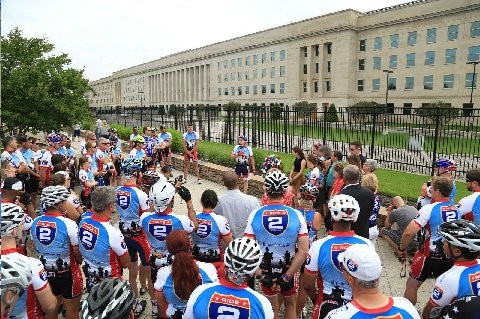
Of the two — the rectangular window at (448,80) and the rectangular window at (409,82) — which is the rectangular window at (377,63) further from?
the rectangular window at (448,80)

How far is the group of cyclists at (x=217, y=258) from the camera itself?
2.39 metres

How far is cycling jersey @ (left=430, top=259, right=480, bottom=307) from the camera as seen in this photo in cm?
298

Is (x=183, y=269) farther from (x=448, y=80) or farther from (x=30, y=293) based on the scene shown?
(x=448, y=80)

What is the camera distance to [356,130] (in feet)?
53.7

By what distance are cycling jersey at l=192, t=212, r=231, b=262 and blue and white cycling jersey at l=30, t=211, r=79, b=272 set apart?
1511mm

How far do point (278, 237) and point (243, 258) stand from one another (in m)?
1.57

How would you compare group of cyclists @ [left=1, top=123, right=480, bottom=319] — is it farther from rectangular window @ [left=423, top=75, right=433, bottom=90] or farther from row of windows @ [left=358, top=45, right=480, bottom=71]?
rectangular window @ [left=423, top=75, right=433, bottom=90]

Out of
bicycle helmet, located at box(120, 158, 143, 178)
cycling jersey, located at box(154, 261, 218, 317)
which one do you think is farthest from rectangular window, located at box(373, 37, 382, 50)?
cycling jersey, located at box(154, 261, 218, 317)

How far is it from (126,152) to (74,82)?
510cm

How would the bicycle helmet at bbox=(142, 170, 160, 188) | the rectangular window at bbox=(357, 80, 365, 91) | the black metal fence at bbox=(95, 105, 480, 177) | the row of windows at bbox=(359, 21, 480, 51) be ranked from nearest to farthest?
1. the bicycle helmet at bbox=(142, 170, 160, 188)
2. the black metal fence at bbox=(95, 105, 480, 177)
3. the row of windows at bbox=(359, 21, 480, 51)
4. the rectangular window at bbox=(357, 80, 365, 91)

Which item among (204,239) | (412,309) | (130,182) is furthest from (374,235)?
(130,182)

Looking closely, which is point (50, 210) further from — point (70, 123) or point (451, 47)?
point (451, 47)

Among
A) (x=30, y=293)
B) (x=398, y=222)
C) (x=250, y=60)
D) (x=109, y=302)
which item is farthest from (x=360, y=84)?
(x=109, y=302)

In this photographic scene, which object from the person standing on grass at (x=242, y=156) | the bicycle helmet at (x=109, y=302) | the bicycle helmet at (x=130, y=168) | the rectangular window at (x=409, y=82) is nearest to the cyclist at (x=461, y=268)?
the bicycle helmet at (x=109, y=302)
